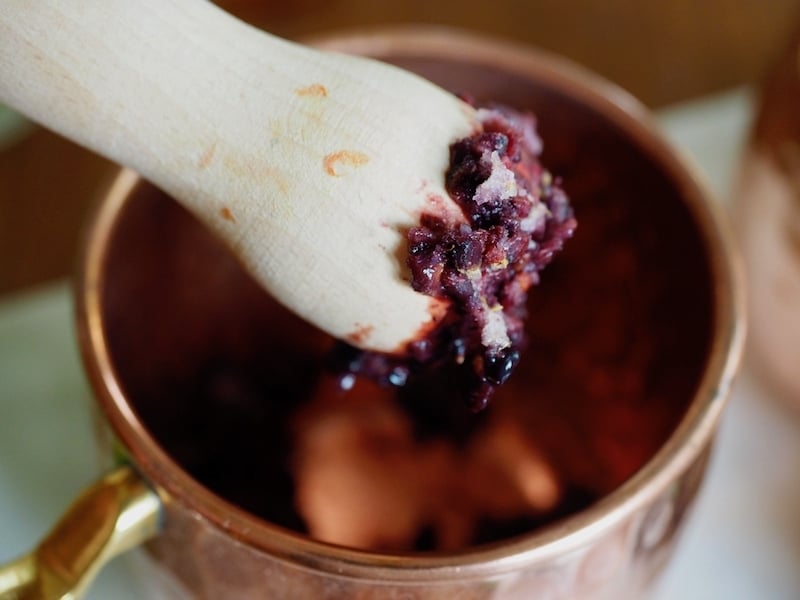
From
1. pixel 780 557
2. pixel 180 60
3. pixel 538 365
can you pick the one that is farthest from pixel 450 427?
pixel 180 60

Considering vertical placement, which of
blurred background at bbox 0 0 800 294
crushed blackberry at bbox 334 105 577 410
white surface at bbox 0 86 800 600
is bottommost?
white surface at bbox 0 86 800 600

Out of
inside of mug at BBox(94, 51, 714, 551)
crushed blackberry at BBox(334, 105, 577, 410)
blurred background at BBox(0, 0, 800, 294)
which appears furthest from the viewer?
blurred background at BBox(0, 0, 800, 294)

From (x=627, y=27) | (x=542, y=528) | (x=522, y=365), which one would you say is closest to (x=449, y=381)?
Result: (x=522, y=365)

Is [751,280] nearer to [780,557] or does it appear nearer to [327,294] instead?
[780,557]

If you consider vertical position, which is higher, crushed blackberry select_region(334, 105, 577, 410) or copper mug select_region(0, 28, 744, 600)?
crushed blackberry select_region(334, 105, 577, 410)

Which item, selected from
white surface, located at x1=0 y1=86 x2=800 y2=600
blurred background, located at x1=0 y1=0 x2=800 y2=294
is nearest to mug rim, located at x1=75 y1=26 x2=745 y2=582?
white surface, located at x1=0 y1=86 x2=800 y2=600

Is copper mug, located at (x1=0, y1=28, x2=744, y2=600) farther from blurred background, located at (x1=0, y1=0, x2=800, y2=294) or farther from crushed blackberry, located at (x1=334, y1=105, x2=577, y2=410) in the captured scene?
blurred background, located at (x1=0, y1=0, x2=800, y2=294)

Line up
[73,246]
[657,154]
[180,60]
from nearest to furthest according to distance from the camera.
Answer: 1. [180,60]
2. [657,154]
3. [73,246]

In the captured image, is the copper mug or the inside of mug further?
the inside of mug
